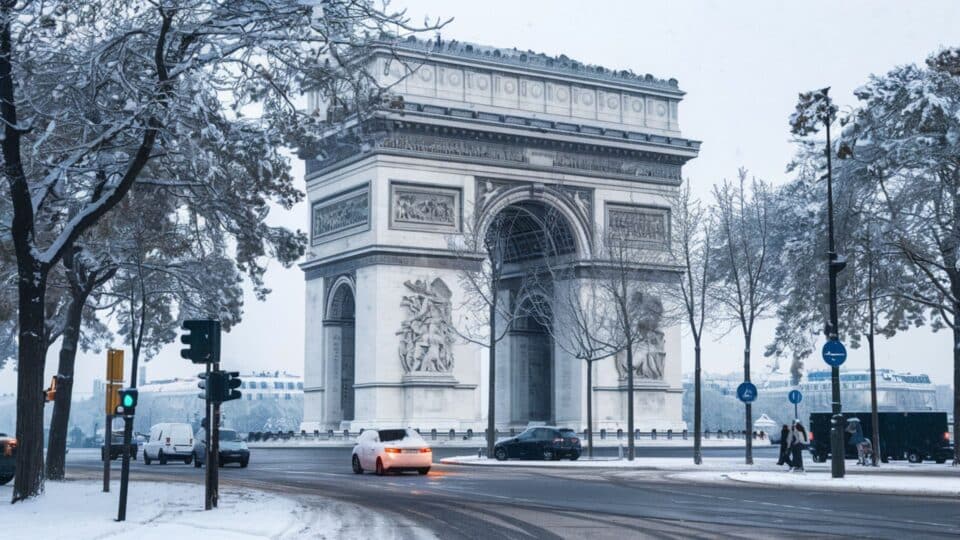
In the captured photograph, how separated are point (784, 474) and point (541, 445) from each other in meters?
16.4

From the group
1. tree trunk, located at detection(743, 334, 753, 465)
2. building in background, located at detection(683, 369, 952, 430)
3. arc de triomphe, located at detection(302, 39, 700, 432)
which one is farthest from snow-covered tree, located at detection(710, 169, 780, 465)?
building in background, located at detection(683, 369, 952, 430)

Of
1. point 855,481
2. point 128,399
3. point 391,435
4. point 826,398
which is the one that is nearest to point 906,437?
point 855,481

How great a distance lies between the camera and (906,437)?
52125 millimetres

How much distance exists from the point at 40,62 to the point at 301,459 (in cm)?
3128

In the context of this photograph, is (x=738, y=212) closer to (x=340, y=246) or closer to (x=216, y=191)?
(x=340, y=246)

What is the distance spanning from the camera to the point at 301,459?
53562mm

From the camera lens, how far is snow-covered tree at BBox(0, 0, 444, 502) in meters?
22.8

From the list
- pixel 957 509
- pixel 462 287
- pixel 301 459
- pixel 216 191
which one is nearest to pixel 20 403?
pixel 216 191

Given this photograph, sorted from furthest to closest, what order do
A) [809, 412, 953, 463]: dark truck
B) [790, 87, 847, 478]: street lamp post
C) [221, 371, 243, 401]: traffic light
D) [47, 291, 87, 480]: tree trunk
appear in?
[809, 412, 953, 463]: dark truck → [790, 87, 847, 478]: street lamp post → [47, 291, 87, 480]: tree trunk → [221, 371, 243, 401]: traffic light

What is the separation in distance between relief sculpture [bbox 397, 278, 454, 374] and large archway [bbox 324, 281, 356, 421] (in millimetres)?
5104

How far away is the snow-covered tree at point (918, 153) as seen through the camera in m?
38.0

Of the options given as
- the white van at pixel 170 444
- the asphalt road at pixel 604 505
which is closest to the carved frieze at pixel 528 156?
the white van at pixel 170 444

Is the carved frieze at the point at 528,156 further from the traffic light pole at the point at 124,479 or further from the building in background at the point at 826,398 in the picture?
the building in background at the point at 826,398

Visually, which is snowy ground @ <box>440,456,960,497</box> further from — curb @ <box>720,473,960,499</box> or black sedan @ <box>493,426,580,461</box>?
black sedan @ <box>493,426,580,461</box>
